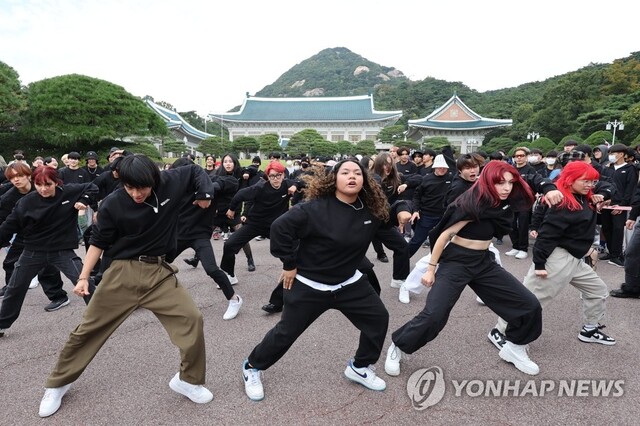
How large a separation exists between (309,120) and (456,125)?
17.5m

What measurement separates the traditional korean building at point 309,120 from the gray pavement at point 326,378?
42899mm

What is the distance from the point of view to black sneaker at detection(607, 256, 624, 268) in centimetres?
645

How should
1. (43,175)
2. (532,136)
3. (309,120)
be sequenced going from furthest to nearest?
1. (309,120)
2. (532,136)
3. (43,175)

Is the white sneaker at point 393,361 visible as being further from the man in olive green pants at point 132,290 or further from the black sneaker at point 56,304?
the black sneaker at point 56,304

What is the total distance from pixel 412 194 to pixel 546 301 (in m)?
3.72

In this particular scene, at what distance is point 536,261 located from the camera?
11.4ft

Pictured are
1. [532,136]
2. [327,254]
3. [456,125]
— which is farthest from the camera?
[456,125]

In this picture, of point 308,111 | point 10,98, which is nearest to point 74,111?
point 10,98

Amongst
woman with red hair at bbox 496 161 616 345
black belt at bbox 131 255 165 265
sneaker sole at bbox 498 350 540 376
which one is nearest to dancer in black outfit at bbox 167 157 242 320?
black belt at bbox 131 255 165 265

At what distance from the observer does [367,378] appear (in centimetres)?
296

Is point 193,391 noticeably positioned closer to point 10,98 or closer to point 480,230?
point 480,230

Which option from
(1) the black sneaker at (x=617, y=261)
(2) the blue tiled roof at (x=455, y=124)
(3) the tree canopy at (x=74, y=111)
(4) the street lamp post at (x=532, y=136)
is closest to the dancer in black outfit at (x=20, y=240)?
(1) the black sneaker at (x=617, y=261)

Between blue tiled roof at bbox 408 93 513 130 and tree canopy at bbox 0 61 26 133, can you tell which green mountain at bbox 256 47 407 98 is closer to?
blue tiled roof at bbox 408 93 513 130

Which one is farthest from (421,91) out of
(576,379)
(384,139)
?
(576,379)
